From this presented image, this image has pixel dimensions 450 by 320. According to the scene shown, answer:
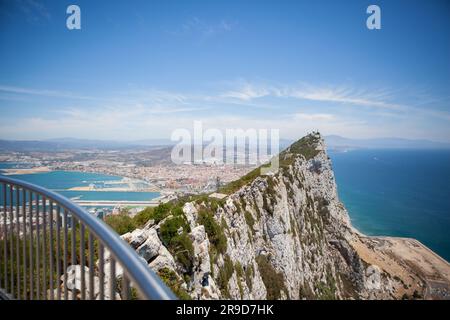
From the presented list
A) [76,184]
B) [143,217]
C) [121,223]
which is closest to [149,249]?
[121,223]

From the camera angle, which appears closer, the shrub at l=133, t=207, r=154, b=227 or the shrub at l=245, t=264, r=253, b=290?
the shrub at l=133, t=207, r=154, b=227

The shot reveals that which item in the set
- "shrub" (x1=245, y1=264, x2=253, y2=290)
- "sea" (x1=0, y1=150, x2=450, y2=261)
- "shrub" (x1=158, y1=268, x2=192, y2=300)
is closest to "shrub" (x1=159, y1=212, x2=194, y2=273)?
"shrub" (x1=158, y1=268, x2=192, y2=300)

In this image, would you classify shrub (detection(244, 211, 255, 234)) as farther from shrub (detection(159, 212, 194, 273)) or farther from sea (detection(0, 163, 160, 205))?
sea (detection(0, 163, 160, 205))

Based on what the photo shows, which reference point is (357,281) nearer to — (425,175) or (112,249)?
(112,249)

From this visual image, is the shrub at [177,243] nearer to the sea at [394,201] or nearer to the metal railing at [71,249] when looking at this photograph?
the metal railing at [71,249]

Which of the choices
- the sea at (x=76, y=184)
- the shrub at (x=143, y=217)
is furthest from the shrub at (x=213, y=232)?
the sea at (x=76, y=184)
